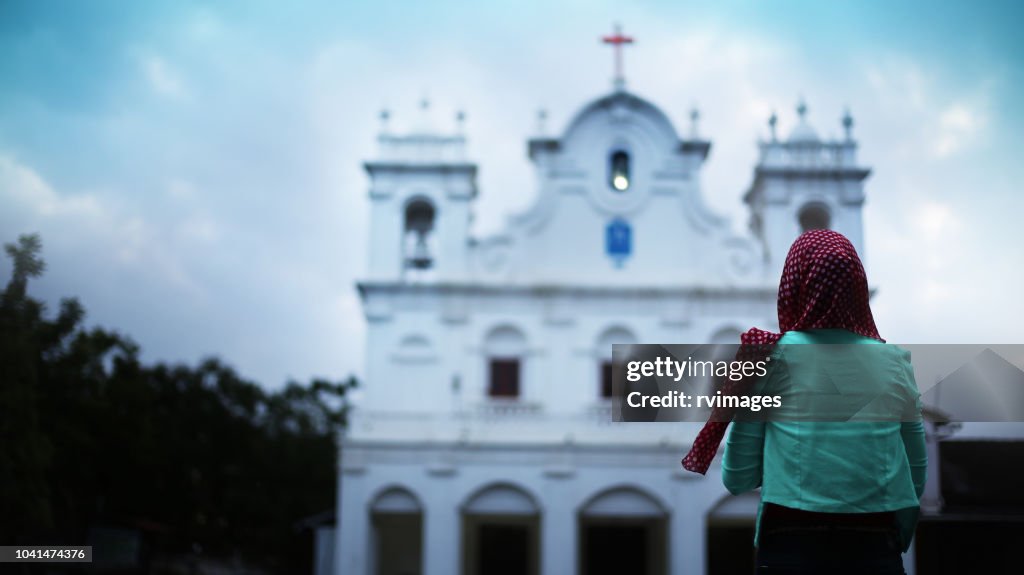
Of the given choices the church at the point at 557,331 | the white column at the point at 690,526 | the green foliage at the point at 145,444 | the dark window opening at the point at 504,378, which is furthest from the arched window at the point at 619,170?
the green foliage at the point at 145,444

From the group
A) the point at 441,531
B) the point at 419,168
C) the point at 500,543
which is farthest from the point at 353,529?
the point at 419,168

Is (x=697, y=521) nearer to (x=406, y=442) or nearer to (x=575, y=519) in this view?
(x=575, y=519)

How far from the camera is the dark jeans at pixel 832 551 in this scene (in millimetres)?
2725

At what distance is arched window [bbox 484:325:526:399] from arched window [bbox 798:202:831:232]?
626 centimetres

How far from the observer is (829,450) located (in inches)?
108

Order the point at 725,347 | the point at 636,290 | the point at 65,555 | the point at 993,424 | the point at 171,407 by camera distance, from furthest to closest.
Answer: the point at 171,407
the point at 636,290
the point at 65,555
the point at 993,424
the point at 725,347

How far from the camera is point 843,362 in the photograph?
2.80 m

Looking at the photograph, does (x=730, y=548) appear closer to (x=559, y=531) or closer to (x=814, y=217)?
(x=559, y=531)

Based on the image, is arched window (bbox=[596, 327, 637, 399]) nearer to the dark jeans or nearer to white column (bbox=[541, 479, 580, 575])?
white column (bbox=[541, 479, 580, 575])

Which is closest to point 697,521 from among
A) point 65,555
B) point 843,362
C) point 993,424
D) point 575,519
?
point 575,519

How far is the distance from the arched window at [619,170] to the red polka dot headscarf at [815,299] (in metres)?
18.4

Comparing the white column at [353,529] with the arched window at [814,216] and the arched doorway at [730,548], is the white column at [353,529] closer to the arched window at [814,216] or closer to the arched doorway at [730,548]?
the arched doorway at [730,548]

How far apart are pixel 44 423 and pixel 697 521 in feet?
39.9

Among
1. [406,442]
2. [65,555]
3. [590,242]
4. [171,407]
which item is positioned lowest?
[65,555]
